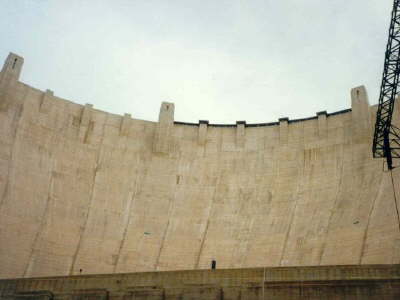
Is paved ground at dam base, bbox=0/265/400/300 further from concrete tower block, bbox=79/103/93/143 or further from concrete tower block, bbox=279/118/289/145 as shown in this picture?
concrete tower block, bbox=279/118/289/145

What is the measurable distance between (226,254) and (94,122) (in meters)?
14.5

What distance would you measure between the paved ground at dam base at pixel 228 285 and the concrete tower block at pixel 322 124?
18.5 m

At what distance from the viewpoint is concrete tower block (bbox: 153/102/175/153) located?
37903 millimetres

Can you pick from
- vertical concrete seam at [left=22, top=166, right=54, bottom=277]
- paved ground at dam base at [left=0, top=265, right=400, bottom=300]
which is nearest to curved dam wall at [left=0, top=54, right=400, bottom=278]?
vertical concrete seam at [left=22, top=166, right=54, bottom=277]

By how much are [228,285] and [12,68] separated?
24401 millimetres

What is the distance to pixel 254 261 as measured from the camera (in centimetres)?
3064

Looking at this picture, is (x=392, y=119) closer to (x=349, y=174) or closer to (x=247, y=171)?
(x=349, y=174)

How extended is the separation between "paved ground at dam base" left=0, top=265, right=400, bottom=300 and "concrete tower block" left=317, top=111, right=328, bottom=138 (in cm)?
1855

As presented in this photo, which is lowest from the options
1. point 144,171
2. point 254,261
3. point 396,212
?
point 254,261

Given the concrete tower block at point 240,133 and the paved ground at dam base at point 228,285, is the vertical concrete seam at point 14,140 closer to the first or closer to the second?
the paved ground at dam base at point 228,285

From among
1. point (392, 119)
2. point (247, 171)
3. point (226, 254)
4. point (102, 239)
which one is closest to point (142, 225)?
point (102, 239)

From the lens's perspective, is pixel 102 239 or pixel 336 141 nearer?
pixel 102 239

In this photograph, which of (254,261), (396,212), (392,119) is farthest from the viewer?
(392,119)

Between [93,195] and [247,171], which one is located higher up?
[247,171]
